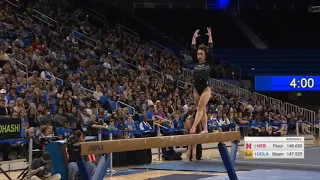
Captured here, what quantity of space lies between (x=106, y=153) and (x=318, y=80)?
19.6 metres

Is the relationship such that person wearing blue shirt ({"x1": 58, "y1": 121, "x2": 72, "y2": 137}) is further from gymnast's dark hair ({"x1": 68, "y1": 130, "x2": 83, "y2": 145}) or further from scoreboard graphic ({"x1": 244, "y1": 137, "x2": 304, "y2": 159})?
scoreboard graphic ({"x1": 244, "y1": 137, "x2": 304, "y2": 159})

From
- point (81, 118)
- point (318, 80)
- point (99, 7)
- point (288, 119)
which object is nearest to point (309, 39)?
point (318, 80)

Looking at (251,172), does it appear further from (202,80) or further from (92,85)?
(92,85)

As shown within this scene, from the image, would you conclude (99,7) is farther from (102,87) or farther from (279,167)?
(279,167)

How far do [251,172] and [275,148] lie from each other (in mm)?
3121

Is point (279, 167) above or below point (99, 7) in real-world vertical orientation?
below

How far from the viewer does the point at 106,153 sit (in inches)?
283

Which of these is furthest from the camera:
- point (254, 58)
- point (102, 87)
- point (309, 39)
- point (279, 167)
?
point (309, 39)

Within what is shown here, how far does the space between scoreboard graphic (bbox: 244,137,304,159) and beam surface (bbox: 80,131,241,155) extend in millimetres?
4950

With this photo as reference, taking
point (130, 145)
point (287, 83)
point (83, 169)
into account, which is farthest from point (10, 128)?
point (287, 83)

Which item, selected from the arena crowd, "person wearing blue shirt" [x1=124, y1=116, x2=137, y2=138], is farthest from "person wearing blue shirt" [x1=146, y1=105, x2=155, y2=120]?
"person wearing blue shirt" [x1=124, y1=116, x2=137, y2=138]

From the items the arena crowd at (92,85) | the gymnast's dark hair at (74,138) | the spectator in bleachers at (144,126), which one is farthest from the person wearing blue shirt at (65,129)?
the gymnast's dark hair at (74,138)

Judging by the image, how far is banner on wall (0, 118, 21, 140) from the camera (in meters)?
10.5

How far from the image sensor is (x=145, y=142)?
7.73m
